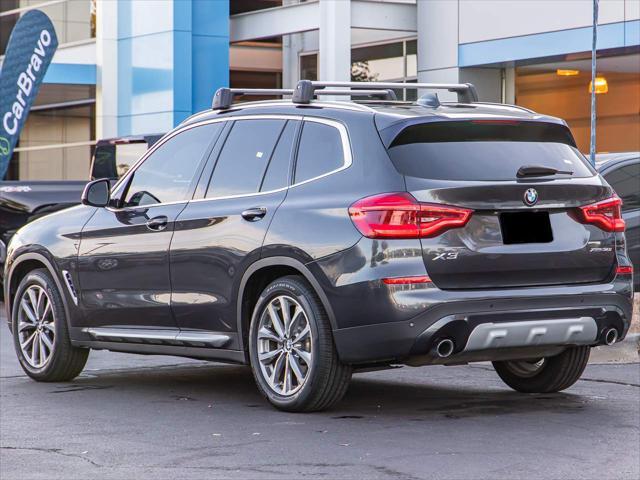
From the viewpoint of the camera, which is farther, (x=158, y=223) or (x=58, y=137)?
(x=58, y=137)

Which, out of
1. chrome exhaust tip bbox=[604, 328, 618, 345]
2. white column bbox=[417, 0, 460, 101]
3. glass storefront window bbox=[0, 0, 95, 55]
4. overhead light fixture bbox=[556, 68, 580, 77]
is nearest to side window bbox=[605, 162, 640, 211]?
chrome exhaust tip bbox=[604, 328, 618, 345]

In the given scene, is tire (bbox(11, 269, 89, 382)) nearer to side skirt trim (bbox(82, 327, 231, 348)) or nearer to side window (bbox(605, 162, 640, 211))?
side skirt trim (bbox(82, 327, 231, 348))

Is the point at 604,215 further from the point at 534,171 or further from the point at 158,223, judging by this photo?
the point at 158,223

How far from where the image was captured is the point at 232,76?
31.8m

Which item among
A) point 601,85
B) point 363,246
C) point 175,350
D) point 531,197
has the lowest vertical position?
point 175,350

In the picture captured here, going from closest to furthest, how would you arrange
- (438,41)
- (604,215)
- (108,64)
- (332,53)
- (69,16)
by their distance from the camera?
(604,215) → (438,41) → (332,53) → (108,64) → (69,16)

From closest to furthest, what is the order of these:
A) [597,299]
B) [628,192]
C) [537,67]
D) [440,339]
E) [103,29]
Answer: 1. [440,339]
2. [597,299]
3. [628,192]
4. [537,67]
5. [103,29]

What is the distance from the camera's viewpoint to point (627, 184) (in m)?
A: 12.0

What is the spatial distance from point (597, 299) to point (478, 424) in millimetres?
953

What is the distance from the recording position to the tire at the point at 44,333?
31.1 ft

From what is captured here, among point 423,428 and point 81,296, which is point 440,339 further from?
point 81,296

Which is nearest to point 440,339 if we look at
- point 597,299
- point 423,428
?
point 423,428

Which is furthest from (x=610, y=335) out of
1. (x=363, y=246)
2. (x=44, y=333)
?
(x=44, y=333)

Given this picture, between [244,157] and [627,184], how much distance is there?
472 cm
